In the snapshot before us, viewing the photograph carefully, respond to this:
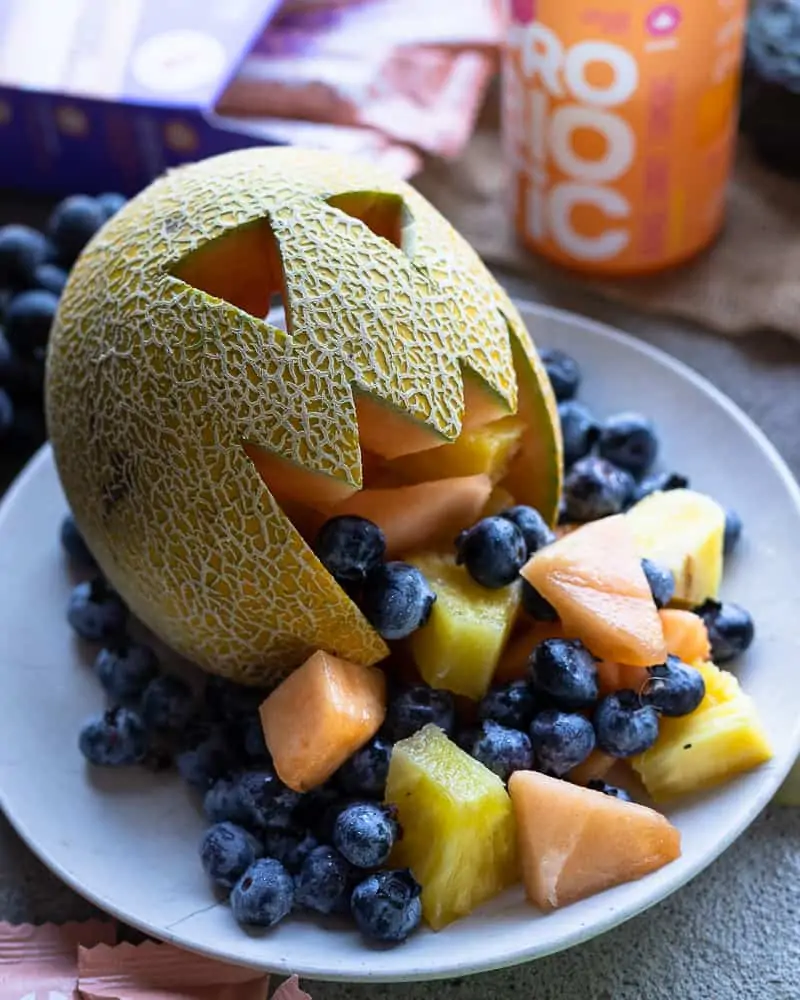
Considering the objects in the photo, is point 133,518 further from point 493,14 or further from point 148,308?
point 493,14

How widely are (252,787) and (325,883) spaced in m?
0.08

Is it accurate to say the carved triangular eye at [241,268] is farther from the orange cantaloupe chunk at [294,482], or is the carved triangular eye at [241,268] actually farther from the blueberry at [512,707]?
the blueberry at [512,707]

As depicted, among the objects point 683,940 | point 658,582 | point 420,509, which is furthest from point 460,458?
point 683,940

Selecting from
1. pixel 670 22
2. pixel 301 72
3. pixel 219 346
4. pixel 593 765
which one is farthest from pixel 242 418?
pixel 301 72

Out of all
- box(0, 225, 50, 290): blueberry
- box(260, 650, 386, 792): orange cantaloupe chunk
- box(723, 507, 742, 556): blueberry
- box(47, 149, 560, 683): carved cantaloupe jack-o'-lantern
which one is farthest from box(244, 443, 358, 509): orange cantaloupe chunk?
box(0, 225, 50, 290): blueberry

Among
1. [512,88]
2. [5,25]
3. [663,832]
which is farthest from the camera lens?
[5,25]

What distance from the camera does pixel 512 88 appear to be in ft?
4.35

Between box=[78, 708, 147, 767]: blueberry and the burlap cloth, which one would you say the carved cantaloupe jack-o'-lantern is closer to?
box=[78, 708, 147, 767]: blueberry

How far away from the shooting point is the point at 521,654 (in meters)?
0.91

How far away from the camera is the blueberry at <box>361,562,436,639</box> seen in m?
0.84

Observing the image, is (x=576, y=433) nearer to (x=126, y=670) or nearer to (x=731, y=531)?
(x=731, y=531)

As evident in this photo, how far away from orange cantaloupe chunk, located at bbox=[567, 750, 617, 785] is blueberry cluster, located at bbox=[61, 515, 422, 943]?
91mm

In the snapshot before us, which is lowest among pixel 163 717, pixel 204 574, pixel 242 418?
pixel 163 717

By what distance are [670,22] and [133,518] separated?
2.35ft
